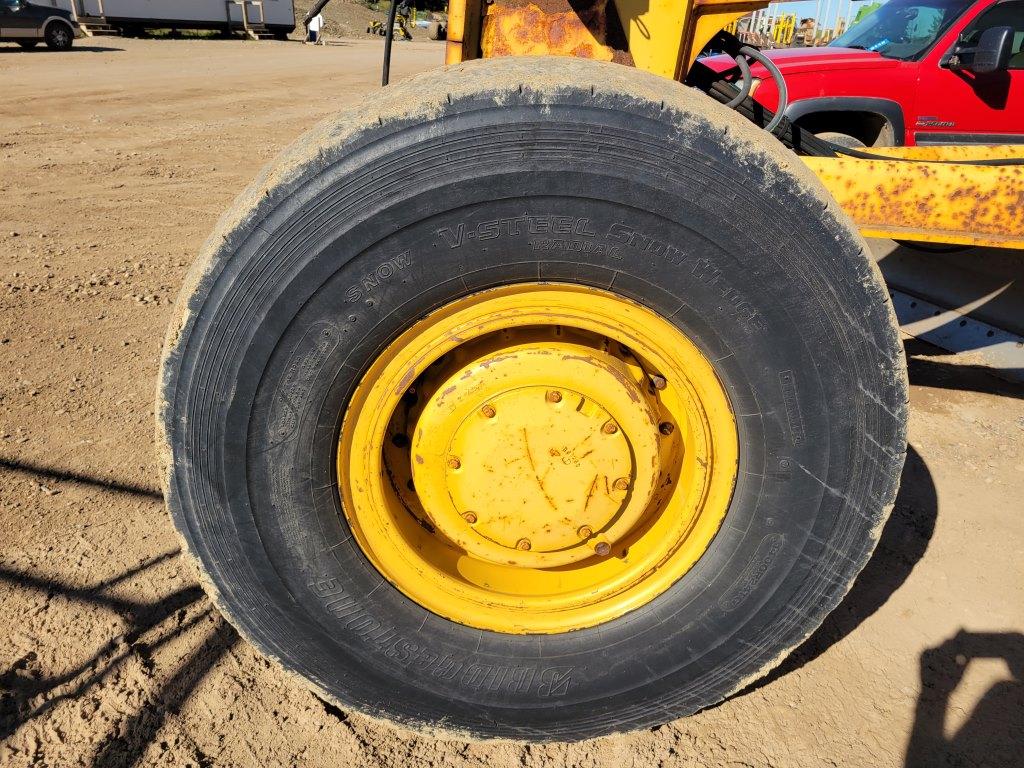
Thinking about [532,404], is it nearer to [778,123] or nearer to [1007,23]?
[778,123]

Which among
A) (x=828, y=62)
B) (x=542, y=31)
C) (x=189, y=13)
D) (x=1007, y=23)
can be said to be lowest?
(x=189, y=13)

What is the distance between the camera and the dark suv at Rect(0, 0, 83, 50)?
53.9 ft

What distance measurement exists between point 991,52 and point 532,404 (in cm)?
580

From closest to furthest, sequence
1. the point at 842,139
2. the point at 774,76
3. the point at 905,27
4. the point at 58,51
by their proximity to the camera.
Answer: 1. the point at 774,76
2. the point at 842,139
3. the point at 905,27
4. the point at 58,51

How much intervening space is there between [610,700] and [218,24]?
94.5 ft

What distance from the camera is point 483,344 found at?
5.17 feet

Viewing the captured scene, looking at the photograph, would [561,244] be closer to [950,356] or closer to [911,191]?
[911,191]

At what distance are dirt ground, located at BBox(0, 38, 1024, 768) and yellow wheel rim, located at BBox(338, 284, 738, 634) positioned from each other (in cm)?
49

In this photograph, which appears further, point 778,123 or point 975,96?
point 975,96

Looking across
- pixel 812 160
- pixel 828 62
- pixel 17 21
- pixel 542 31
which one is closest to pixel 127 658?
pixel 542 31

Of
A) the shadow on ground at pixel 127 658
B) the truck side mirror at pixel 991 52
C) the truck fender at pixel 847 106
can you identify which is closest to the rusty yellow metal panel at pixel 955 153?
the truck fender at pixel 847 106

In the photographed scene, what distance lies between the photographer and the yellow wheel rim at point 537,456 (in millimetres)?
1459

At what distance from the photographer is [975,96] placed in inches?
219

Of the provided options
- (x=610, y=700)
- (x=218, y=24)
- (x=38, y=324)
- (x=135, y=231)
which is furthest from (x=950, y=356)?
(x=218, y=24)
